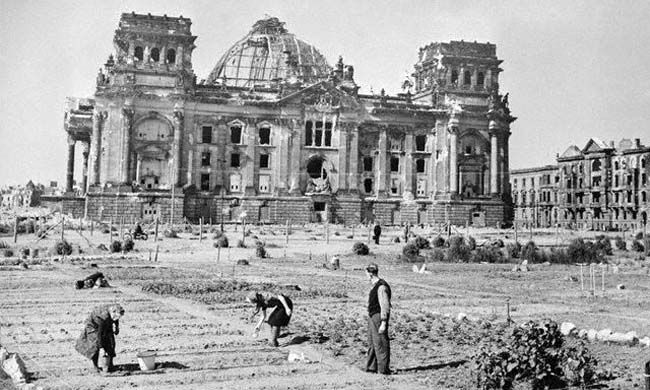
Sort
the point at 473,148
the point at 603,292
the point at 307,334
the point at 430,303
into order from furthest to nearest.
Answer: the point at 473,148
the point at 603,292
the point at 430,303
the point at 307,334

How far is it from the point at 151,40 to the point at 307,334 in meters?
63.3

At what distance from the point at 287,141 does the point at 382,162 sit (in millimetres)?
11125

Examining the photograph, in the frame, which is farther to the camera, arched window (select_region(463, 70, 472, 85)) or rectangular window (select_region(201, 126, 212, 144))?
arched window (select_region(463, 70, 472, 85))

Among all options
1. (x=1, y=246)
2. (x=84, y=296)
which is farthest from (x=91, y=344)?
(x=1, y=246)

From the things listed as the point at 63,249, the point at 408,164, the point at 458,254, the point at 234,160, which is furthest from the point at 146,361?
the point at 408,164

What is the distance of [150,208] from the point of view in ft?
229

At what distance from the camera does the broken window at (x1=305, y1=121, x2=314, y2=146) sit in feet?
252

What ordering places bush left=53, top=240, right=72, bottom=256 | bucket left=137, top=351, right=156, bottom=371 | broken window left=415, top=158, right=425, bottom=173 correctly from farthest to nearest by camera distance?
broken window left=415, top=158, right=425, bottom=173, bush left=53, top=240, right=72, bottom=256, bucket left=137, top=351, right=156, bottom=371

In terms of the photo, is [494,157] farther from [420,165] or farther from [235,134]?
[235,134]

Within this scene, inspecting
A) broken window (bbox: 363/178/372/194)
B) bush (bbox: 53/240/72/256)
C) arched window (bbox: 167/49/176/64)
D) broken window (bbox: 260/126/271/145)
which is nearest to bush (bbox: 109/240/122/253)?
bush (bbox: 53/240/72/256)

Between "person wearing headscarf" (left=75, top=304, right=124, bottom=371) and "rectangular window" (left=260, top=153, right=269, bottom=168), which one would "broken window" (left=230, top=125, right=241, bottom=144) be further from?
"person wearing headscarf" (left=75, top=304, right=124, bottom=371)

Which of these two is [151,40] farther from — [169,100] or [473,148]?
[473,148]

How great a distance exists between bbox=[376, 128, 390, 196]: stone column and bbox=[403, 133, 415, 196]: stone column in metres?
2.25

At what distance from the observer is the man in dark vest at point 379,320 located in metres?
11.5
